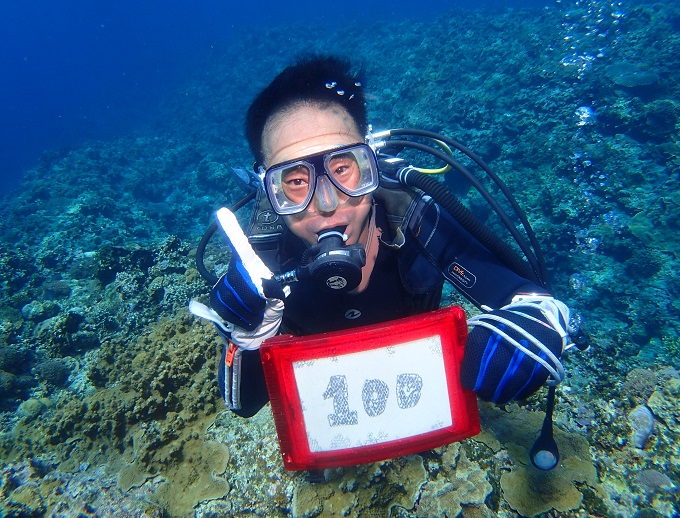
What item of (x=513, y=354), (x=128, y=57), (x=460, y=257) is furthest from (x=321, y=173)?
(x=128, y=57)

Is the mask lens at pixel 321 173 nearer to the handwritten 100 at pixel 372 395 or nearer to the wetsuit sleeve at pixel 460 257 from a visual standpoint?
the wetsuit sleeve at pixel 460 257

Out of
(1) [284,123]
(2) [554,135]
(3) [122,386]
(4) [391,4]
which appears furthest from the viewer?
(4) [391,4]

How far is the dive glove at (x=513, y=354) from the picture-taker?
1592 millimetres

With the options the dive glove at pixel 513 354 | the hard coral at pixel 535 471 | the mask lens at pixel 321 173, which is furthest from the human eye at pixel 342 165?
the hard coral at pixel 535 471

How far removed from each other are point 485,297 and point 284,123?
1.78 meters

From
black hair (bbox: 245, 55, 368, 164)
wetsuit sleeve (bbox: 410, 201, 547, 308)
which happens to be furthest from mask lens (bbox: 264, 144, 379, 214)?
wetsuit sleeve (bbox: 410, 201, 547, 308)

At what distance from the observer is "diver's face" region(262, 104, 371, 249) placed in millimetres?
2234

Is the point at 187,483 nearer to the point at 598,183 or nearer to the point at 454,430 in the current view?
the point at 454,430

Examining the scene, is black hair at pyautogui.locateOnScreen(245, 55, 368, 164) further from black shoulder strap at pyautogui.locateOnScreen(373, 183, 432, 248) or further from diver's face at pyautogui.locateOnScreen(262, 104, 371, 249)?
black shoulder strap at pyautogui.locateOnScreen(373, 183, 432, 248)

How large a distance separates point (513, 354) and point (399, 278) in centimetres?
113

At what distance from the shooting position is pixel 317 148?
2.23 meters

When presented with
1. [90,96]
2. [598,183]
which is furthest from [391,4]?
[598,183]

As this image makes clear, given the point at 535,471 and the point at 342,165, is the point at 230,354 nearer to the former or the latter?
the point at 342,165

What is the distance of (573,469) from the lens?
2664mm
